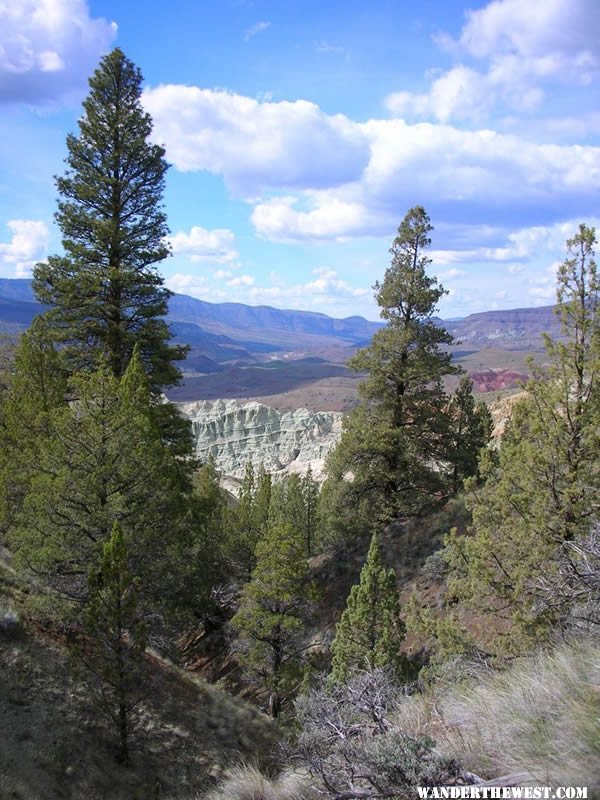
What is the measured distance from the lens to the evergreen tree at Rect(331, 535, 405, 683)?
43.7 feet

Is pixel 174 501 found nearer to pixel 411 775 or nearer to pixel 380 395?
pixel 380 395

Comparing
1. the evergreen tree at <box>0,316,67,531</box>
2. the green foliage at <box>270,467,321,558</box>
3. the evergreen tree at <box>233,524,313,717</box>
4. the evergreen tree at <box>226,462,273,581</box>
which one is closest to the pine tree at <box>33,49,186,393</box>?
the evergreen tree at <box>0,316,67,531</box>

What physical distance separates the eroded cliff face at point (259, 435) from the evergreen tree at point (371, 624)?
95.9 meters

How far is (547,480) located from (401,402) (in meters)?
9.83

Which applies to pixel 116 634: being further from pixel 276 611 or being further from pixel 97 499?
pixel 276 611

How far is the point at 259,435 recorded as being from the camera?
132000 mm

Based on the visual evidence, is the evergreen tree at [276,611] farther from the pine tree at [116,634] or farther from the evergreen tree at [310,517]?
the evergreen tree at [310,517]

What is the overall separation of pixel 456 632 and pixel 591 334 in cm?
631

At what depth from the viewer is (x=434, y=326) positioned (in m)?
18.3

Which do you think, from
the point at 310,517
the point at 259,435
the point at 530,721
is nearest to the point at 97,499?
the point at 530,721

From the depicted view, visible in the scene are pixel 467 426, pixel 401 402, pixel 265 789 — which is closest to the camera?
pixel 265 789

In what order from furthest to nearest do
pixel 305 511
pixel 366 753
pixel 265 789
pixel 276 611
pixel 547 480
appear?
1. pixel 305 511
2. pixel 276 611
3. pixel 547 480
4. pixel 265 789
5. pixel 366 753

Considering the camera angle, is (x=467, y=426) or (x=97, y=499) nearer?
(x=97, y=499)

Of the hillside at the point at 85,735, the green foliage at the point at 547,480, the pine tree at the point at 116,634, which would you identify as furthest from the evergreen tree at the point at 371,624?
the pine tree at the point at 116,634
